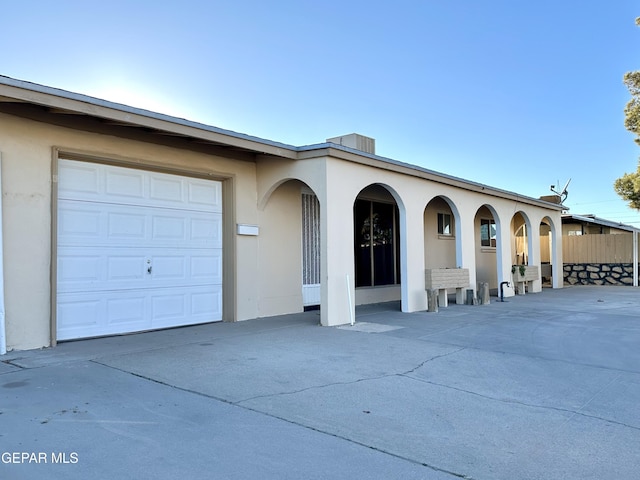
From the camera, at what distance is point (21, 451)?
3.30m

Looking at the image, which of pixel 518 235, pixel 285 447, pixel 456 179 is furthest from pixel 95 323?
pixel 518 235

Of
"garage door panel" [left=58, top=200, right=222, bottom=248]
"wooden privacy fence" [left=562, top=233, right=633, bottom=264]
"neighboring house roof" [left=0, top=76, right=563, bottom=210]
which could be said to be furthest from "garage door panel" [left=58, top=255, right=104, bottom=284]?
"wooden privacy fence" [left=562, top=233, right=633, bottom=264]

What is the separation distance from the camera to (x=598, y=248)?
20234 millimetres

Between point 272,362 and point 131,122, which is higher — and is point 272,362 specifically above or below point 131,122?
below

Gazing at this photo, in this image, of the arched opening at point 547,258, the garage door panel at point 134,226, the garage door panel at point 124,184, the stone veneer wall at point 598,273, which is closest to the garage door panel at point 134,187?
the garage door panel at point 124,184

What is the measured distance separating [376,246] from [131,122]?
775 centimetres

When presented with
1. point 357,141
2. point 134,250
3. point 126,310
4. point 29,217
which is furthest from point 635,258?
point 29,217

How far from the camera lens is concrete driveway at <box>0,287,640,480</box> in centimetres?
318

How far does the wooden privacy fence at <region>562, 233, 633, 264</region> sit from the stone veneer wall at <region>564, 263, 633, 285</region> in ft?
0.57

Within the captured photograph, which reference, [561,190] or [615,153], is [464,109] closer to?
[615,153]

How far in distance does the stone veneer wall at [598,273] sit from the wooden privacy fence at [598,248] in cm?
18

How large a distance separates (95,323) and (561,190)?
38.0 meters

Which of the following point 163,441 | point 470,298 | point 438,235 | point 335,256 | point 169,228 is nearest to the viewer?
point 163,441

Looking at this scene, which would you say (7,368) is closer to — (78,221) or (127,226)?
(78,221)
